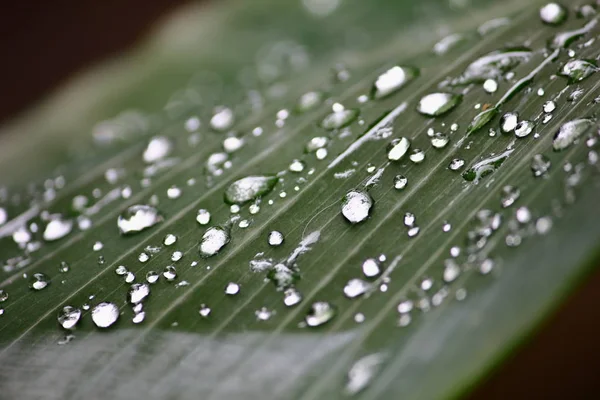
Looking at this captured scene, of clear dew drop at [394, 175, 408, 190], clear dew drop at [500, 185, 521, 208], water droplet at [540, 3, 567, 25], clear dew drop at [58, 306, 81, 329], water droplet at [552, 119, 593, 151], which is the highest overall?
water droplet at [540, 3, 567, 25]

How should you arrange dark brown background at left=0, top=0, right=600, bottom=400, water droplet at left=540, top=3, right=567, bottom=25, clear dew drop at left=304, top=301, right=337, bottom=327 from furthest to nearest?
dark brown background at left=0, top=0, right=600, bottom=400
water droplet at left=540, top=3, right=567, bottom=25
clear dew drop at left=304, top=301, right=337, bottom=327

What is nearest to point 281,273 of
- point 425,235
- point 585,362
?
point 425,235

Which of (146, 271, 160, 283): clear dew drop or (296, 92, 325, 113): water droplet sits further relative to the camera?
(296, 92, 325, 113): water droplet

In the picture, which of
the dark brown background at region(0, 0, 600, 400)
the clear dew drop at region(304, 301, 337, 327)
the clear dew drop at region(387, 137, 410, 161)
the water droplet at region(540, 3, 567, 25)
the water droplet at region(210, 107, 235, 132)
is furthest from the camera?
the dark brown background at region(0, 0, 600, 400)

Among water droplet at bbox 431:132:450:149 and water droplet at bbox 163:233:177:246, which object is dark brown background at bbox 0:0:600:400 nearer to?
water droplet at bbox 163:233:177:246

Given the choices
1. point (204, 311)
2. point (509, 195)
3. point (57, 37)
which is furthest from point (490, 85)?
point (57, 37)

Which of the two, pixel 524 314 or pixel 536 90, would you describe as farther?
pixel 536 90

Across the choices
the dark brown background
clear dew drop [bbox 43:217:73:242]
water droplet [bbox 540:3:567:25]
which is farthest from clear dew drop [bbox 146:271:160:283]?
the dark brown background

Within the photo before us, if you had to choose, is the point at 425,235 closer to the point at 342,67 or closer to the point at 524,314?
the point at 524,314
